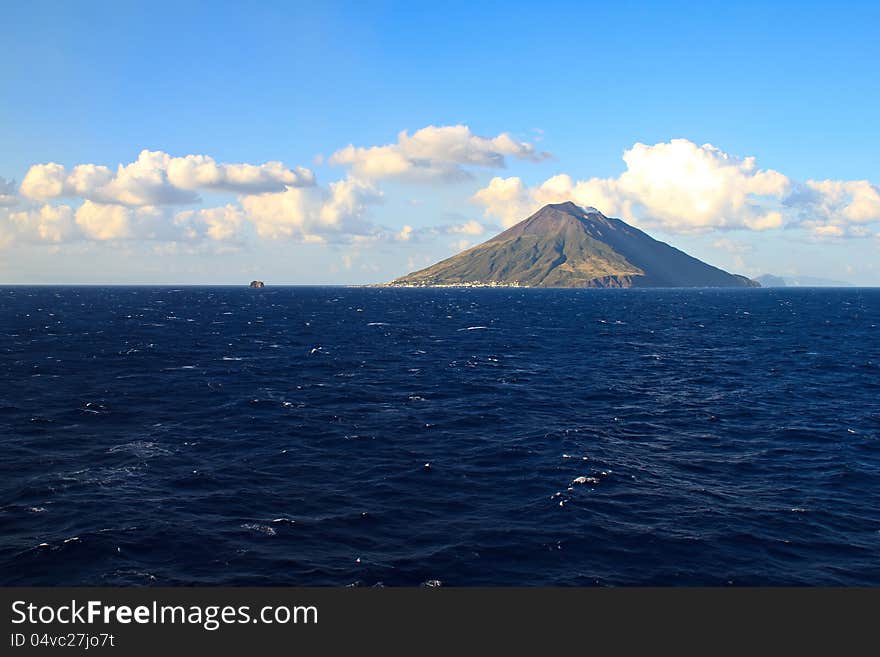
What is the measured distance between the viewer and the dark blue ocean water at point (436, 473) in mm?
31406

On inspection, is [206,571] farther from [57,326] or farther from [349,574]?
[57,326]

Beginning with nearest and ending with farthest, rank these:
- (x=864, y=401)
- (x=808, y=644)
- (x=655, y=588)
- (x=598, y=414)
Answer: (x=808, y=644) → (x=655, y=588) → (x=598, y=414) → (x=864, y=401)

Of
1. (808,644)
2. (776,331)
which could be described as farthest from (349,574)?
(776,331)

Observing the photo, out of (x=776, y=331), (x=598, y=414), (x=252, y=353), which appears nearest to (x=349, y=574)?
(x=598, y=414)

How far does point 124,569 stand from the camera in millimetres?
29766

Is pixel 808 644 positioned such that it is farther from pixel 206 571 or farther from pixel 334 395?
pixel 334 395

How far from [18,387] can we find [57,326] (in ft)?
339

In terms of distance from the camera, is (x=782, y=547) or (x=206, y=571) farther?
(x=782, y=547)

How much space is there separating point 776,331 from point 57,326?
206m

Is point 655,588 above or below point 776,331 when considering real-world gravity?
below

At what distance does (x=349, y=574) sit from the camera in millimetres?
29766

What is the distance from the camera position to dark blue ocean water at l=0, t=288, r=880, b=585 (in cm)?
3141

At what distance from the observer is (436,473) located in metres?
46.0

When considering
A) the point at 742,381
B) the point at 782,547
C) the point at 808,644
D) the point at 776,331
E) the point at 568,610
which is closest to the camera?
the point at 808,644
